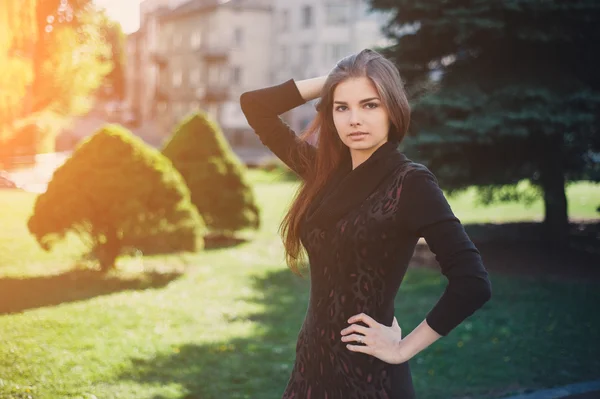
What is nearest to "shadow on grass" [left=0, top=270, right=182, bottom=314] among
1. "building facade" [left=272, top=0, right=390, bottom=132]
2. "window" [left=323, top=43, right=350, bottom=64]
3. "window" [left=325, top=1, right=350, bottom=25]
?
"building facade" [left=272, top=0, right=390, bottom=132]

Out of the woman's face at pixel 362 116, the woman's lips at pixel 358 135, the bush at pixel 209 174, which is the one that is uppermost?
the woman's face at pixel 362 116

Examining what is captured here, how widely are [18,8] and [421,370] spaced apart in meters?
4.81

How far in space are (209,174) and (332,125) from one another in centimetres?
1045

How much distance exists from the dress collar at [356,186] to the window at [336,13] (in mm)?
45655

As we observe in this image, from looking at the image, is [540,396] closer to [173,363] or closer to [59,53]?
[173,363]

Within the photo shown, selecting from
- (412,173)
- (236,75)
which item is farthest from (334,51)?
(412,173)

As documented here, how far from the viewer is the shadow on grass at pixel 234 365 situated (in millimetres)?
5375

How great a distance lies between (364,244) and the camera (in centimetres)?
227

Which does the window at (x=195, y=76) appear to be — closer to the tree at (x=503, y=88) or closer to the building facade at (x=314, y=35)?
the building facade at (x=314, y=35)

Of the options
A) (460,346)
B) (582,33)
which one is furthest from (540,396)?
(582,33)

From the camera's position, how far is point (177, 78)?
59.4m

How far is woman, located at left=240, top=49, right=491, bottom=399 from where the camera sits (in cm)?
213

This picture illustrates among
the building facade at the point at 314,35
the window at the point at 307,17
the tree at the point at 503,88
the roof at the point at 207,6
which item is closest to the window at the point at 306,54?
the building facade at the point at 314,35

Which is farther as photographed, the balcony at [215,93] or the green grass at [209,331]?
the balcony at [215,93]
